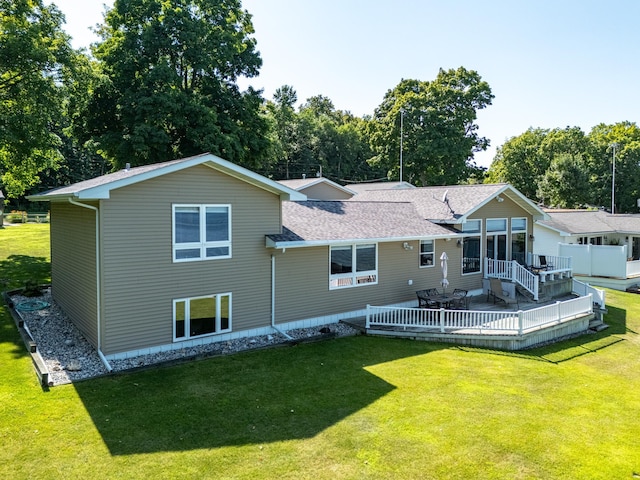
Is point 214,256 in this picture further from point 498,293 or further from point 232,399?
point 498,293

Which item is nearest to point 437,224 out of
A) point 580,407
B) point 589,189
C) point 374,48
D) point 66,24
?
point 580,407

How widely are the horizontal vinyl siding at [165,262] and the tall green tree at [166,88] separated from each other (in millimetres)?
11908

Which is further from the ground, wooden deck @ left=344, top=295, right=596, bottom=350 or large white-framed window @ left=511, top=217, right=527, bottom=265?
large white-framed window @ left=511, top=217, right=527, bottom=265

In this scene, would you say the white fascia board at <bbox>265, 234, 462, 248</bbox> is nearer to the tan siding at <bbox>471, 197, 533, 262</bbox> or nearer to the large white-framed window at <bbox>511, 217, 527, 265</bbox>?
the tan siding at <bbox>471, 197, 533, 262</bbox>

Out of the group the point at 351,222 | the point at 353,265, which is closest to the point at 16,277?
the point at 351,222

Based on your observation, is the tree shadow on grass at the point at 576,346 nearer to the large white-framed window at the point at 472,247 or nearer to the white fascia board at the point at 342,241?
the white fascia board at the point at 342,241

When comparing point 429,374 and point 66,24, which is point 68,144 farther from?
point 429,374

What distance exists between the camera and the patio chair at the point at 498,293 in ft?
58.1

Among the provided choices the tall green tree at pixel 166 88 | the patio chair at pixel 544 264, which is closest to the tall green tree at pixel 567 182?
the patio chair at pixel 544 264

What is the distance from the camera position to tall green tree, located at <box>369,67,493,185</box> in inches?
1720

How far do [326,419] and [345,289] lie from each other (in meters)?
7.00

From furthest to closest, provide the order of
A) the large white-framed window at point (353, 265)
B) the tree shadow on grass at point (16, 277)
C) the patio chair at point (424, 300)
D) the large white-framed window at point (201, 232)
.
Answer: the patio chair at point (424, 300), the large white-framed window at point (353, 265), the tree shadow on grass at point (16, 277), the large white-framed window at point (201, 232)

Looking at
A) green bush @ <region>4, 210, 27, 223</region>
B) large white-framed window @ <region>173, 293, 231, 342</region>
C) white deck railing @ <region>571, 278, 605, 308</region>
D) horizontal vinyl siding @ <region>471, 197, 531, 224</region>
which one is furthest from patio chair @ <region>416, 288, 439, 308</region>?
green bush @ <region>4, 210, 27, 223</region>

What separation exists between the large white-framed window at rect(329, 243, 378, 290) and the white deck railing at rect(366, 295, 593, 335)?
1277 millimetres
